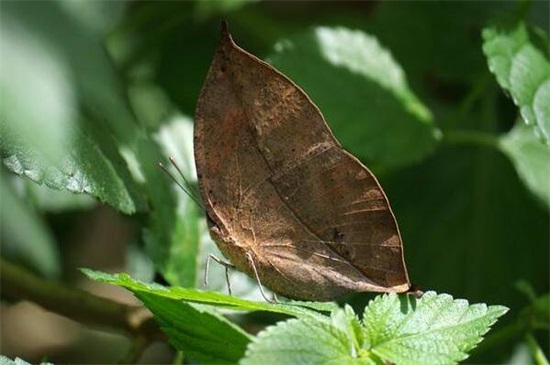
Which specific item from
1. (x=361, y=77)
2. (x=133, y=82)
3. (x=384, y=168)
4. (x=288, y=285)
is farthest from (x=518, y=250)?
(x=133, y=82)

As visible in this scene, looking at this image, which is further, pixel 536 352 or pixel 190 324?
pixel 536 352

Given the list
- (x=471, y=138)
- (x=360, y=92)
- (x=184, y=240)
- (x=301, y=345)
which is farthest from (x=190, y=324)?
(x=471, y=138)

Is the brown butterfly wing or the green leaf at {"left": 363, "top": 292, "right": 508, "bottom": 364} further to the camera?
the brown butterfly wing

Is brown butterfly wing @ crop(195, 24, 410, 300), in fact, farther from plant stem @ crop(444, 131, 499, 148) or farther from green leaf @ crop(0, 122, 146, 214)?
plant stem @ crop(444, 131, 499, 148)

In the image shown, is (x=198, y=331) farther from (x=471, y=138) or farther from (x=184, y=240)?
(x=471, y=138)

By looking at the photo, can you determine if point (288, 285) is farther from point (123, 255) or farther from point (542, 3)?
point (123, 255)

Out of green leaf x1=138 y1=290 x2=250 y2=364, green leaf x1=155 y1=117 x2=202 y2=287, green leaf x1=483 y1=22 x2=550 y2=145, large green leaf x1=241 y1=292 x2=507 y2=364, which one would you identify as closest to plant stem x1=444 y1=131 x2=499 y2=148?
green leaf x1=483 y1=22 x2=550 y2=145
